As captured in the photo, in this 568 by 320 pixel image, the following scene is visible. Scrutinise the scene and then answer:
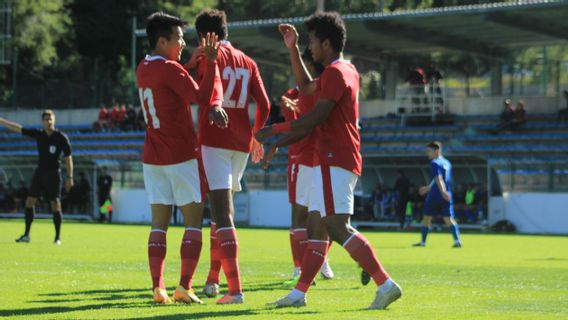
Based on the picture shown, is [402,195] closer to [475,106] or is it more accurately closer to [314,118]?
[475,106]

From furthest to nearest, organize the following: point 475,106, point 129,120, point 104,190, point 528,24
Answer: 1. point 129,120
2. point 475,106
3. point 104,190
4. point 528,24

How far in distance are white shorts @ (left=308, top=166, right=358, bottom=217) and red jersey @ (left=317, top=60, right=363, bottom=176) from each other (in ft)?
0.20

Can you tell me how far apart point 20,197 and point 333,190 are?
33666 millimetres

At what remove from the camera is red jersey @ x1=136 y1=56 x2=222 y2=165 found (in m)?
9.59

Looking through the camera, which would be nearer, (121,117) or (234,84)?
(234,84)

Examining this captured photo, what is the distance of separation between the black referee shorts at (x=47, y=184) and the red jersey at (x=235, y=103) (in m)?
10.1

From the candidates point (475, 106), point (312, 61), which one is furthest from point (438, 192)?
point (475, 106)

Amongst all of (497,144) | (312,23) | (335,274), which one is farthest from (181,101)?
(497,144)

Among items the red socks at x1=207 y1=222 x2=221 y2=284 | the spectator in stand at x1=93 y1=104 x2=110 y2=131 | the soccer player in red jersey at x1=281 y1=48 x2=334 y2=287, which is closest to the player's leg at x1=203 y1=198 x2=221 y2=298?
the red socks at x1=207 y1=222 x2=221 y2=284

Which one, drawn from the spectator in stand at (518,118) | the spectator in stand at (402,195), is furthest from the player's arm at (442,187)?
the spectator in stand at (518,118)

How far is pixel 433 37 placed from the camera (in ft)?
135

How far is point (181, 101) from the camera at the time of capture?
9695mm

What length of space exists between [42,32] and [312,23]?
51663 mm

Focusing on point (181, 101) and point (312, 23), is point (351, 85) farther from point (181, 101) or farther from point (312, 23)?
point (181, 101)
